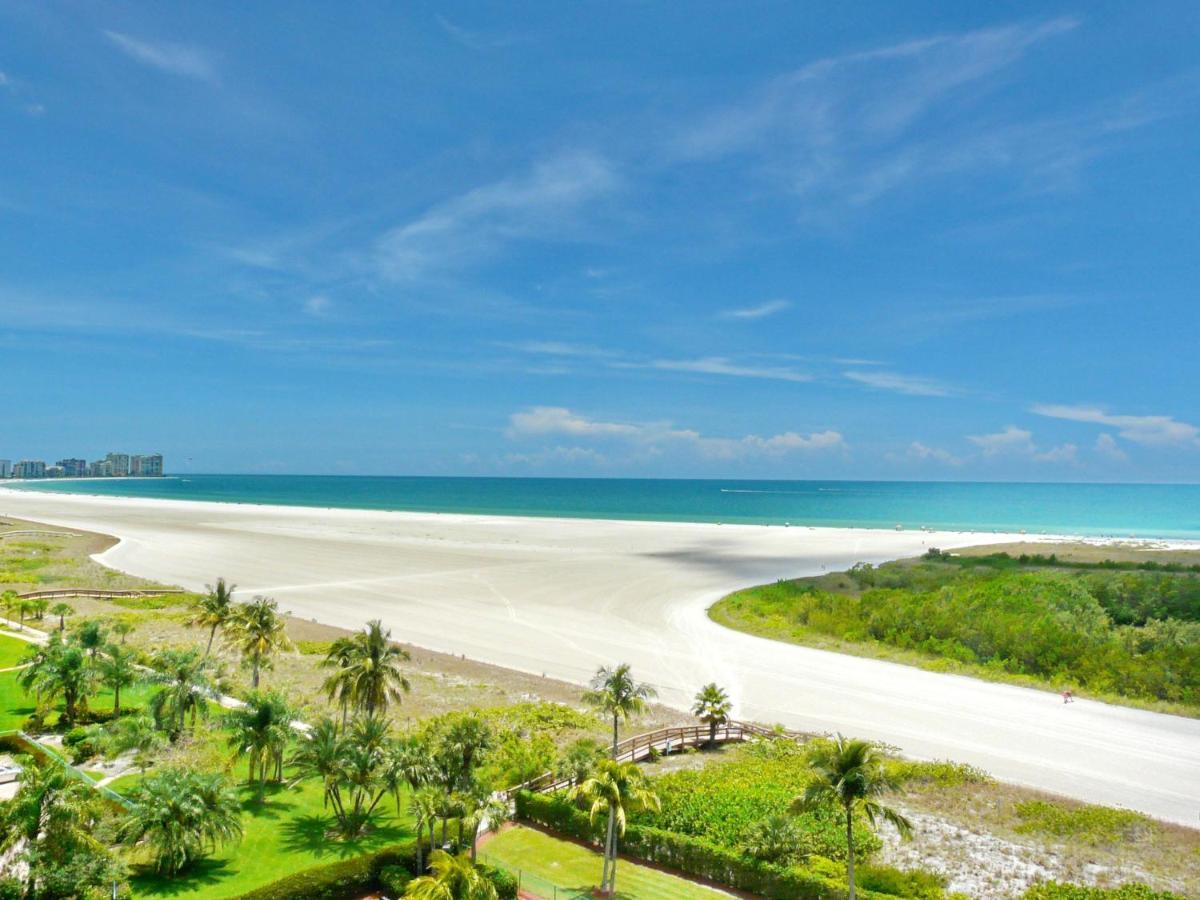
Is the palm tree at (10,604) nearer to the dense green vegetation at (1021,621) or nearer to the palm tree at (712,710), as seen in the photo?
the palm tree at (712,710)

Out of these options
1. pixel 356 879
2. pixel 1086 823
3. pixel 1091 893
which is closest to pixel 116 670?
pixel 356 879

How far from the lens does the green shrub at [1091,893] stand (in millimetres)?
24062

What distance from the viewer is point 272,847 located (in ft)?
89.6

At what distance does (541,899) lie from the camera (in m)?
24.5

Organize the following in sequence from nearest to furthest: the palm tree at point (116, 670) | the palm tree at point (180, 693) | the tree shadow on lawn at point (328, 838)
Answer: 1. the tree shadow on lawn at point (328, 838)
2. the palm tree at point (180, 693)
3. the palm tree at point (116, 670)

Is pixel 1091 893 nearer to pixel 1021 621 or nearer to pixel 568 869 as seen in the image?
pixel 568 869

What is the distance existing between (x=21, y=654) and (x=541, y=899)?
154 feet

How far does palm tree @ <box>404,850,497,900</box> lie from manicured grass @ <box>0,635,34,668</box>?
41.7 m

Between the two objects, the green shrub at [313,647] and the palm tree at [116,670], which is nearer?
the palm tree at [116,670]

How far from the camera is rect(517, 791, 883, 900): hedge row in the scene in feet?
78.5

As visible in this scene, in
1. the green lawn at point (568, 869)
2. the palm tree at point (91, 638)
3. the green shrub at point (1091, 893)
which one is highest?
the palm tree at point (91, 638)

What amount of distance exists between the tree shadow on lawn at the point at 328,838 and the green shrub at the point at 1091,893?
23.5 meters

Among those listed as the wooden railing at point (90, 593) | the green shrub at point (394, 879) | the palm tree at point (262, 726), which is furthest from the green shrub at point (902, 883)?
the wooden railing at point (90, 593)

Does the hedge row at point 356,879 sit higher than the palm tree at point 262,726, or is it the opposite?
the palm tree at point 262,726
